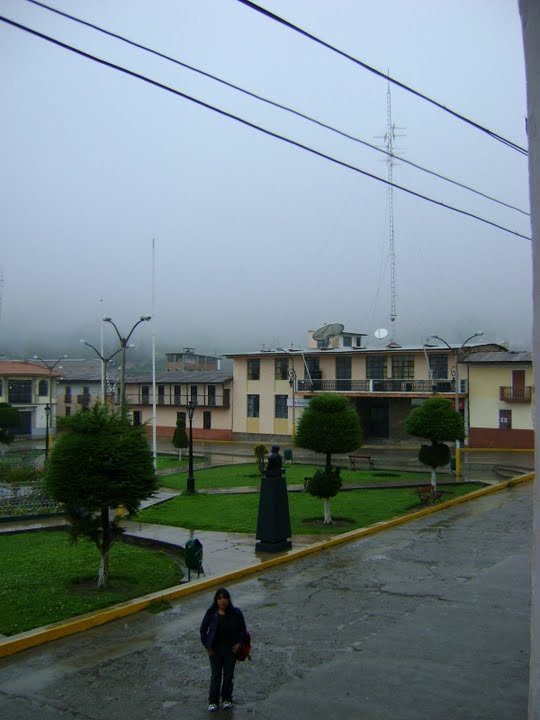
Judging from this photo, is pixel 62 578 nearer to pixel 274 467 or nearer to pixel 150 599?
pixel 150 599

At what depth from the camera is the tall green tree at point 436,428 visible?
2478 centimetres

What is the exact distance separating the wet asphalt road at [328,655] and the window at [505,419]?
3048 cm

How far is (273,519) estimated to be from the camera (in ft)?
51.7

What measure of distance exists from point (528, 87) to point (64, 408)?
229ft

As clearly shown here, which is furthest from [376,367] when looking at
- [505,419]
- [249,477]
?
[249,477]

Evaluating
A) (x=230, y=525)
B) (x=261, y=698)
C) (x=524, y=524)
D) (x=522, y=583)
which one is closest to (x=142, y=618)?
(x=261, y=698)

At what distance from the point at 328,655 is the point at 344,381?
135 feet

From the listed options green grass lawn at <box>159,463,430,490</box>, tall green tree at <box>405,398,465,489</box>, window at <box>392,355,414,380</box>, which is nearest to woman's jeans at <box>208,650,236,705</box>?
tall green tree at <box>405,398,465,489</box>

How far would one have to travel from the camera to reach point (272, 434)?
174 feet

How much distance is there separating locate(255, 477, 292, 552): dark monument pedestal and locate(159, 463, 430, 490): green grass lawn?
12.0 meters

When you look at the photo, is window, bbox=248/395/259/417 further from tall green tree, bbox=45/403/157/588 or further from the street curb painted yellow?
tall green tree, bbox=45/403/157/588

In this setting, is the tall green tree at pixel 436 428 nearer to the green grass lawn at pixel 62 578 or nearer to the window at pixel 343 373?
the green grass lawn at pixel 62 578

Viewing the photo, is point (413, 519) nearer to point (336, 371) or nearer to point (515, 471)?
point (515, 471)

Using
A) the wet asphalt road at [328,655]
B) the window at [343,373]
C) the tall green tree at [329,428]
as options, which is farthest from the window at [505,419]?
the wet asphalt road at [328,655]
